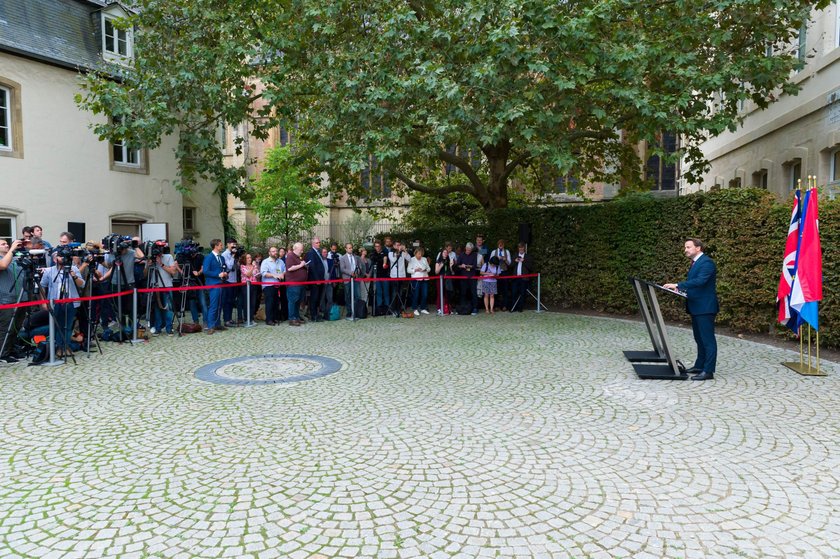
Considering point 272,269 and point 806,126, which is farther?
point 806,126

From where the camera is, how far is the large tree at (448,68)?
10.3 metres

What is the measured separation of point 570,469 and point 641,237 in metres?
9.96

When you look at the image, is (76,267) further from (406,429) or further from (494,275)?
(494,275)

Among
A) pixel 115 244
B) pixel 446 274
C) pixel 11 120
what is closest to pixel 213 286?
pixel 115 244

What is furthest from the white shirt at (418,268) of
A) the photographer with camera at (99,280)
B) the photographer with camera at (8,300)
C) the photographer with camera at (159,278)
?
the photographer with camera at (8,300)

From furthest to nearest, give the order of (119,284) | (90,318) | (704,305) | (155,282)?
(155,282), (119,284), (90,318), (704,305)

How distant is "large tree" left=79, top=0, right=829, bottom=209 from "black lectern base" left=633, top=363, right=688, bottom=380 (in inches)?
178

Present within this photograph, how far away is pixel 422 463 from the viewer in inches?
178

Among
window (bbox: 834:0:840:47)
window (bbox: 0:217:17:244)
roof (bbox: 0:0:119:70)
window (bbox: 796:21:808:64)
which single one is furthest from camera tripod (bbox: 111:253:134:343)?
window (bbox: 796:21:808:64)

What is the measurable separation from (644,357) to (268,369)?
531 centimetres

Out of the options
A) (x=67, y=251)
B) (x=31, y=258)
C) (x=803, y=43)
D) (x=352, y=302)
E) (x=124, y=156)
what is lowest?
(x=352, y=302)

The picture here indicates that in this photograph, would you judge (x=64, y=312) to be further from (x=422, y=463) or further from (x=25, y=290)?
(x=422, y=463)

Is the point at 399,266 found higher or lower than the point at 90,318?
higher

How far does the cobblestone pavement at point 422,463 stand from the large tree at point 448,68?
16.4 feet
